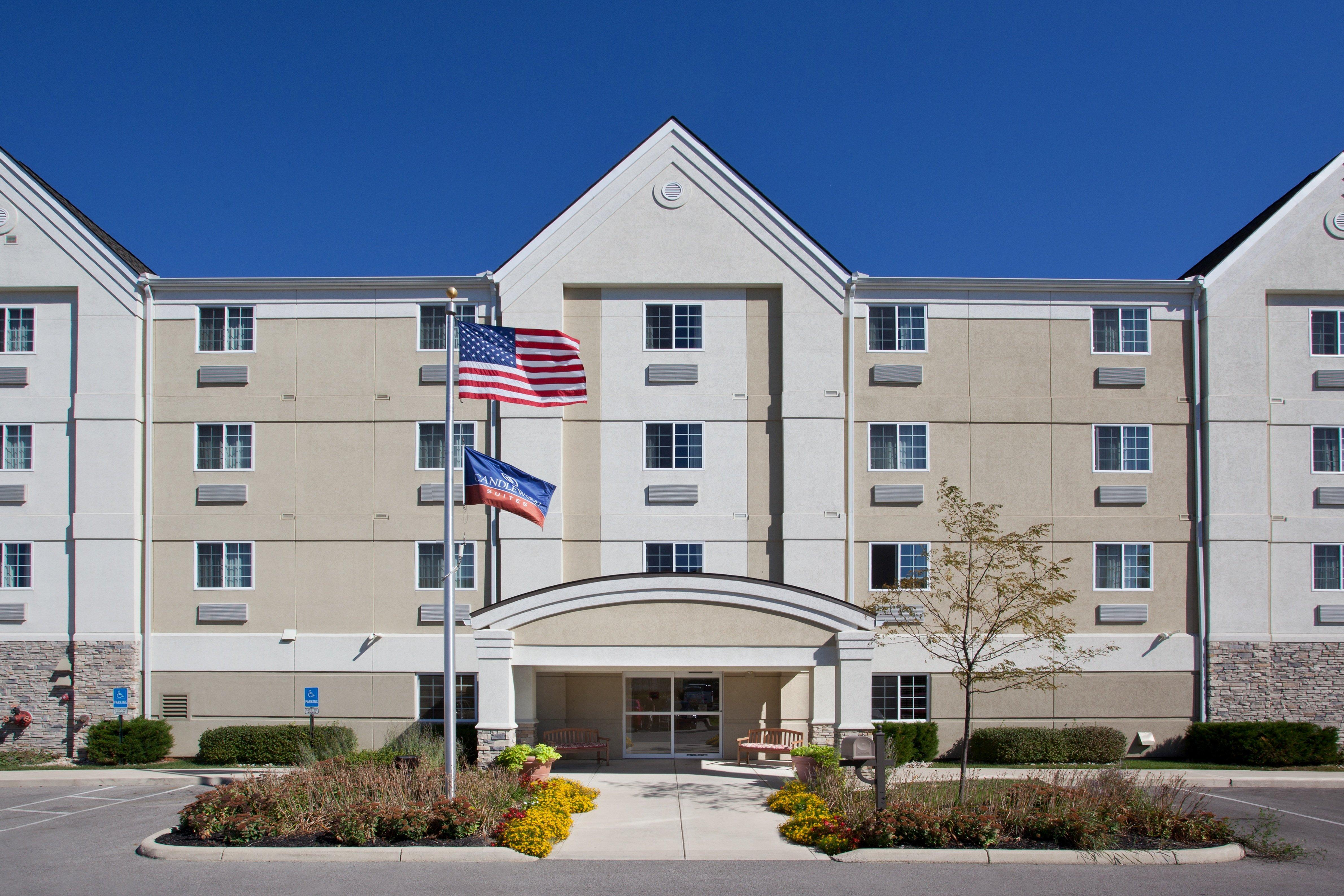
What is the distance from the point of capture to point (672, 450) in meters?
23.4

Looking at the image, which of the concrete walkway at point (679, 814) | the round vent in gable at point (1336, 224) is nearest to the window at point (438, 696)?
the concrete walkway at point (679, 814)

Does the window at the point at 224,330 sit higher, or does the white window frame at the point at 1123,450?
the window at the point at 224,330

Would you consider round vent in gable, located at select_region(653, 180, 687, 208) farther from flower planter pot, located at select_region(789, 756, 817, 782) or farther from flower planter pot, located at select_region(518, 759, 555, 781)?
flower planter pot, located at select_region(518, 759, 555, 781)

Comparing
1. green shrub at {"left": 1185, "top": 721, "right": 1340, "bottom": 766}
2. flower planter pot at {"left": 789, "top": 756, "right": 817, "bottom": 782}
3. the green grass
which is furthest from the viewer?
green shrub at {"left": 1185, "top": 721, "right": 1340, "bottom": 766}

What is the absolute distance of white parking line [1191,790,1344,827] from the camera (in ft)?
53.3

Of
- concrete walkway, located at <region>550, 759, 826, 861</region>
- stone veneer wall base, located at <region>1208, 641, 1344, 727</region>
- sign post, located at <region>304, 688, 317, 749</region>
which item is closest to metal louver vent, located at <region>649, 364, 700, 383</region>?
concrete walkway, located at <region>550, 759, 826, 861</region>

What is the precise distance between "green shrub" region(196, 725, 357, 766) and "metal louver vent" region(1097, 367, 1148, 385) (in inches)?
816

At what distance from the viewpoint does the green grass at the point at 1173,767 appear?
69.7ft

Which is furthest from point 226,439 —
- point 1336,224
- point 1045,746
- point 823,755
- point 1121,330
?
point 1336,224

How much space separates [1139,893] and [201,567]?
849 inches

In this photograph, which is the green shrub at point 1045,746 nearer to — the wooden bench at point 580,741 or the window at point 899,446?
the window at point 899,446

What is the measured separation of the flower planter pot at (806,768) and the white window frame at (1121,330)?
13.2 m

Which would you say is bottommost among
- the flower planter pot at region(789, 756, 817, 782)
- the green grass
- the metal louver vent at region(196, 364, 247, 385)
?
the green grass

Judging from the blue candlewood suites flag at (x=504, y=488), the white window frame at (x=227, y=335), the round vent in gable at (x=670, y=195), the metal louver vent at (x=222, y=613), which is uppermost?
the round vent in gable at (x=670, y=195)
